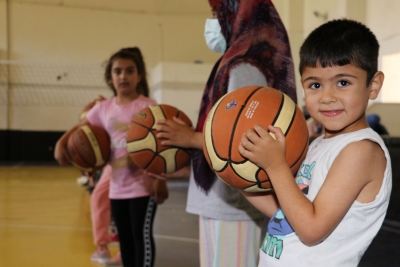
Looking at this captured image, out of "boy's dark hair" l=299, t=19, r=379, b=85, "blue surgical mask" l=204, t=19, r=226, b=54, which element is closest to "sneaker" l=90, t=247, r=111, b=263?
"blue surgical mask" l=204, t=19, r=226, b=54

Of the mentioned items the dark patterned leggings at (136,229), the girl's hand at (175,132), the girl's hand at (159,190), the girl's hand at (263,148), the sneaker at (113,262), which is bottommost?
the sneaker at (113,262)

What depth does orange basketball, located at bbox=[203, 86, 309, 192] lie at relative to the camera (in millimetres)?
1373

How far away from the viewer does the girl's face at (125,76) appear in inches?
125

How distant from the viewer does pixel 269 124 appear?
1.37 metres

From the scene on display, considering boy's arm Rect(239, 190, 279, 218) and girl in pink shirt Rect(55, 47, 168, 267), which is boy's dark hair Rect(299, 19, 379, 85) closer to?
boy's arm Rect(239, 190, 279, 218)

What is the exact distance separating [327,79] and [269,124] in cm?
21

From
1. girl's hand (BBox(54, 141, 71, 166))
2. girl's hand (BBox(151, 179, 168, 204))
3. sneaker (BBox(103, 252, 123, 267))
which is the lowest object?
sneaker (BBox(103, 252, 123, 267))

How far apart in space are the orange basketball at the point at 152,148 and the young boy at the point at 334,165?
0.95m

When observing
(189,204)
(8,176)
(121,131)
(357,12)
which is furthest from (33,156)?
(189,204)

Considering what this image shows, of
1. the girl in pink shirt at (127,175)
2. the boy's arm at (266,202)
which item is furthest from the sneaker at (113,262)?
the boy's arm at (266,202)

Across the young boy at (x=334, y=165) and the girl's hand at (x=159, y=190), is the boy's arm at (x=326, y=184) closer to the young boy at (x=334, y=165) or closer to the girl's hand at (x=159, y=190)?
the young boy at (x=334, y=165)

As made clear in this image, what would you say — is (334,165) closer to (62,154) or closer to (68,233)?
(62,154)

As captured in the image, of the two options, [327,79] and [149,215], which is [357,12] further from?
[327,79]

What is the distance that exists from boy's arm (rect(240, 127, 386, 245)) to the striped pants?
61 cm
